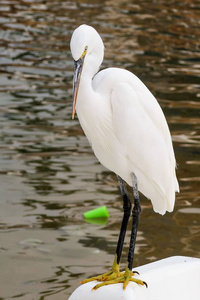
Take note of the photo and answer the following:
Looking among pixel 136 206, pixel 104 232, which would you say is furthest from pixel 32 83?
pixel 136 206

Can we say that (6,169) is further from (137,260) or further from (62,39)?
(62,39)

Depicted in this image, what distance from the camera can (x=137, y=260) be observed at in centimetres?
495

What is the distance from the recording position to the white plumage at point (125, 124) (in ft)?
10.6

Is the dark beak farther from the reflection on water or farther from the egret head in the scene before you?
the reflection on water

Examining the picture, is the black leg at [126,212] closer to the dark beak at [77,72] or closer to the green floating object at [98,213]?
the dark beak at [77,72]

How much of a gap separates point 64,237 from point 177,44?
703 centimetres

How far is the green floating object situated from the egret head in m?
2.47

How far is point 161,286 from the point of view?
3.38 meters

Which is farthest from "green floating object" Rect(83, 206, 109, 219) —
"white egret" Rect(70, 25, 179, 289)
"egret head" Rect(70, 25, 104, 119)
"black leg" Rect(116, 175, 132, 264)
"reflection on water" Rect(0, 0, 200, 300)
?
"egret head" Rect(70, 25, 104, 119)

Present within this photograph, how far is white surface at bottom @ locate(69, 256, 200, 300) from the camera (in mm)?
3256

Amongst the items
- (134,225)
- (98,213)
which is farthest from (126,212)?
(98,213)

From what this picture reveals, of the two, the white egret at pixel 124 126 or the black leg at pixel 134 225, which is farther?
the black leg at pixel 134 225

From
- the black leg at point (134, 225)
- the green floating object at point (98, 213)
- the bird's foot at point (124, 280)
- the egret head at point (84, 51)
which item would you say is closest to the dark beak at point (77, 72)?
the egret head at point (84, 51)

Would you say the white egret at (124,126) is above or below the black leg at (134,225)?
above
